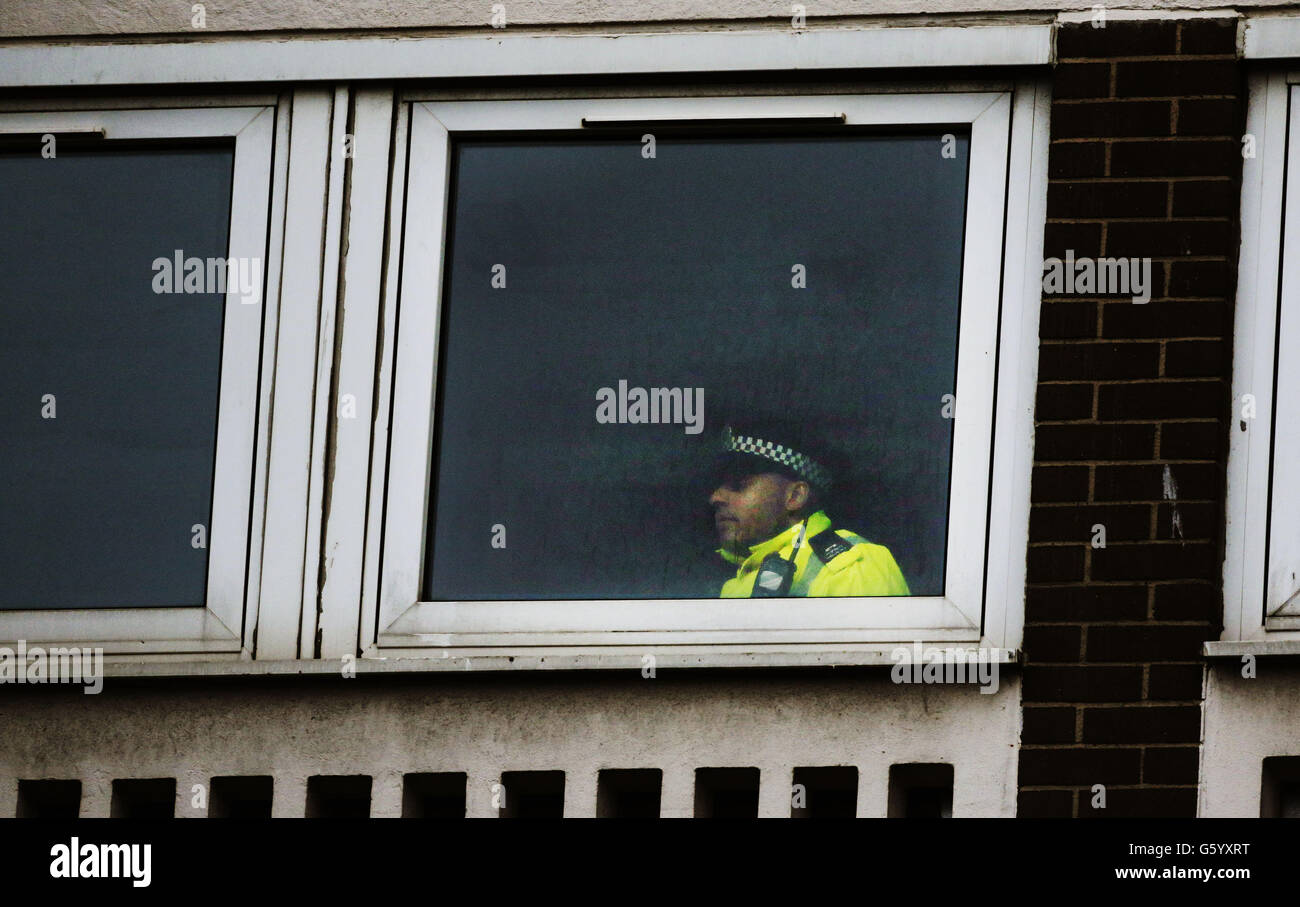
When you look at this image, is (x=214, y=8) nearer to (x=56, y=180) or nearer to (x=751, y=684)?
(x=56, y=180)

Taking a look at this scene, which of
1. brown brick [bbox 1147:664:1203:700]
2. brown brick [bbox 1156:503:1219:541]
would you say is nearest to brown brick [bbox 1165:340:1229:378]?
brown brick [bbox 1156:503:1219:541]

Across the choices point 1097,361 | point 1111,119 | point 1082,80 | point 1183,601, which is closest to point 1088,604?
point 1183,601

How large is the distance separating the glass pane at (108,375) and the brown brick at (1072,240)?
2.48m

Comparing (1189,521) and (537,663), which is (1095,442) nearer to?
(1189,521)

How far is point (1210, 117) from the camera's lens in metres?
7.07

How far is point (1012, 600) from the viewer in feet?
22.6

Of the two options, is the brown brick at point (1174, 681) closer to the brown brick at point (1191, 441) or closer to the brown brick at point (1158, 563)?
the brown brick at point (1158, 563)

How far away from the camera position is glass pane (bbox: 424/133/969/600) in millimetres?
7121

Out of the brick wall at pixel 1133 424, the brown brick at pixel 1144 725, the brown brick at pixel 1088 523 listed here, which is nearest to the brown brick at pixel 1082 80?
the brick wall at pixel 1133 424

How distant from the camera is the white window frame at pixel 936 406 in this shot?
6.94 m

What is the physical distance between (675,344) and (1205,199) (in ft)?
5.19
